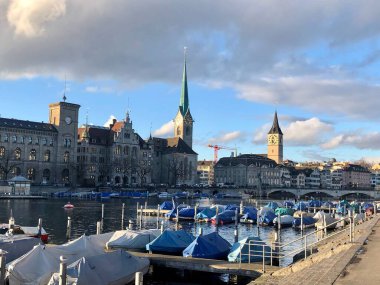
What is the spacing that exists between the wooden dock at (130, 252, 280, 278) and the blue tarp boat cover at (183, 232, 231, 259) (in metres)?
0.73

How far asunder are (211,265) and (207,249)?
329 centimetres

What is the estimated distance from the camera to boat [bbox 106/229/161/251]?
34.3 meters

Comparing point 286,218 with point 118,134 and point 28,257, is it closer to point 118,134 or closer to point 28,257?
point 28,257

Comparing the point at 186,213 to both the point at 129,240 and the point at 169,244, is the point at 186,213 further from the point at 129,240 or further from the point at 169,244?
the point at 169,244

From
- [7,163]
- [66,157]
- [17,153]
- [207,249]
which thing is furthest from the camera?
[66,157]

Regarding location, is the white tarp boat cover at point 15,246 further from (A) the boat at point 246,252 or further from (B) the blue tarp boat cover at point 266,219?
(B) the blue tarp boat cover at point 266,219

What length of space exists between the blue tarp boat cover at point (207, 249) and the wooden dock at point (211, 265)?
0.73 meters

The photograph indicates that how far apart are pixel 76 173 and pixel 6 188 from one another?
3836 cm

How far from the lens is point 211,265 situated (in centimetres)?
2872

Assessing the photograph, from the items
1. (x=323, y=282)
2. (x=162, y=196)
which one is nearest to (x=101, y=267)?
(x=323, y=282)

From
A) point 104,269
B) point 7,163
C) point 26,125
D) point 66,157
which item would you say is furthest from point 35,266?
point 66,157

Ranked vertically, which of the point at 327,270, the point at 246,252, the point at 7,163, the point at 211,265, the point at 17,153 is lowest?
the point at 211,265

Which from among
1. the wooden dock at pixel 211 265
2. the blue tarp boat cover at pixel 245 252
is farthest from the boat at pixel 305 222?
the wooden dock at pixel 211 265

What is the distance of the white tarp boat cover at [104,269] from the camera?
73.4 ft
